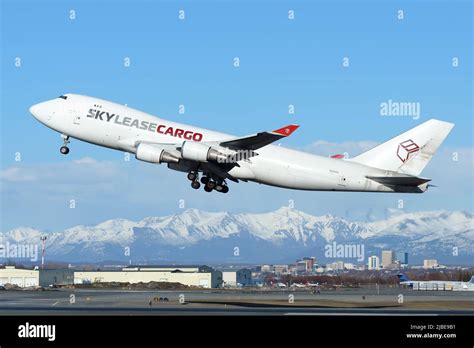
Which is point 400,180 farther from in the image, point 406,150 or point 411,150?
point 411,150

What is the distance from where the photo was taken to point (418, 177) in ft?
198

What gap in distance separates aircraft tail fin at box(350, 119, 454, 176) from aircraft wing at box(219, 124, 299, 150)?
758 cm

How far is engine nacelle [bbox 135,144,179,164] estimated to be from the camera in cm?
6244

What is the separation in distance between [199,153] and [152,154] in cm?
342

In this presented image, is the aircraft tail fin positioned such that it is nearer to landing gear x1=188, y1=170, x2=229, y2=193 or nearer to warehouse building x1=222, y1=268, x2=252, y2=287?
landing gear x1=188, y1=170, x2=229, y2=193

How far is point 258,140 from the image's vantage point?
61.4 m

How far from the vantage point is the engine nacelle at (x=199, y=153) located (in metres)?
61.9


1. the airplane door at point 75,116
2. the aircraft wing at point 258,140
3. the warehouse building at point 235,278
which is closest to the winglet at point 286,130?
the aircraft wing at point 258,140

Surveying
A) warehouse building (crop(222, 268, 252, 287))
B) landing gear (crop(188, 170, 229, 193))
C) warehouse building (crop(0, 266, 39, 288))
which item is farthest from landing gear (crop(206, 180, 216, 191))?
warehouse building (crop(222, 268, 252, 287))

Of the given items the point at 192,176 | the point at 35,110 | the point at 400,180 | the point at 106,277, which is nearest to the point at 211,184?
the point at 192,176
